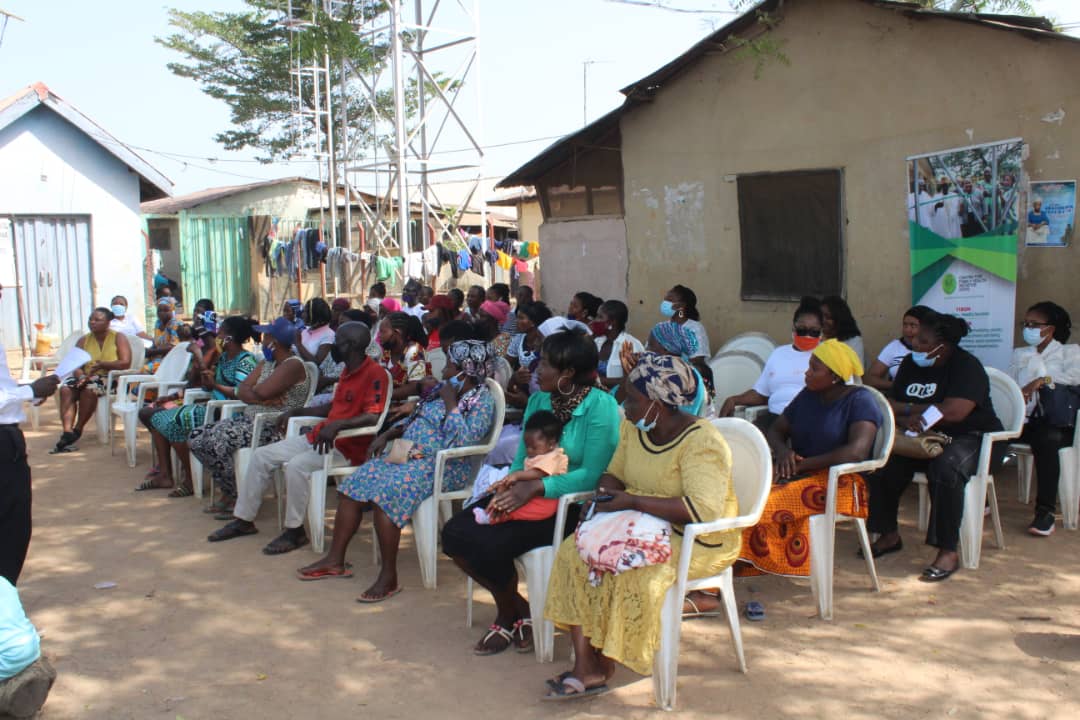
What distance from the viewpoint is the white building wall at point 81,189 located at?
15.0 m

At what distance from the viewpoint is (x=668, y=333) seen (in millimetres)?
5887

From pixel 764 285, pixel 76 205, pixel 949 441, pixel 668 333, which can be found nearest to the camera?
pixel 949 441

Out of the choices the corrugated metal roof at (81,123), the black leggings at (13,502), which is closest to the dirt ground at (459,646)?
the black leggings at (13,502)

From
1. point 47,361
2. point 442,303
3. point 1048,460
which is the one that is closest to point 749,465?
point 1048,460

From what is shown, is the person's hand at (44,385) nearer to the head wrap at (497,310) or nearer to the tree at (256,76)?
the head wrap at (497,310)

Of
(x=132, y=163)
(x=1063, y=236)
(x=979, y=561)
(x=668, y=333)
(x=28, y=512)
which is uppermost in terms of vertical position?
(x=132, y=163)

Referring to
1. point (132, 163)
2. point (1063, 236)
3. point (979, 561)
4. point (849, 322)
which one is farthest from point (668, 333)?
point (132, 163)

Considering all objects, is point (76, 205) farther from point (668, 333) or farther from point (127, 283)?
point (668, 333)

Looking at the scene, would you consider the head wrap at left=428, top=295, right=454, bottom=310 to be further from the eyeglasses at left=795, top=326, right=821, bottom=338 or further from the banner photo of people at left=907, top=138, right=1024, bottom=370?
the banner photo of people at left=907, top=138, right=1024, bottom=370

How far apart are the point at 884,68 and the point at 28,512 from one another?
6.48m

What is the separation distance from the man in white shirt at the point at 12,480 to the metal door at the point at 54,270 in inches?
498

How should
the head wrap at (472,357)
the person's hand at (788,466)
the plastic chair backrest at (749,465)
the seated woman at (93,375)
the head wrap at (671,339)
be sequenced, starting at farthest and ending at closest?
the seated woman at (93,375)
the head wrap at (671,339)
the head wrap at (472,357)
the person's hand at (788,466)
the plastic chair backrest at (749,465)

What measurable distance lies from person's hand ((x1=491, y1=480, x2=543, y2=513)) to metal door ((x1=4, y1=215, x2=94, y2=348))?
547 inches

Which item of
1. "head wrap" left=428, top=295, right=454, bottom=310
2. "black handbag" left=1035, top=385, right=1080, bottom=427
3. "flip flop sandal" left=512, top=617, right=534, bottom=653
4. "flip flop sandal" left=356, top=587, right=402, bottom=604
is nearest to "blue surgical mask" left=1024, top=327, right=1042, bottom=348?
"black handbag" left=1035, top=385, right=1080, bottom=427
